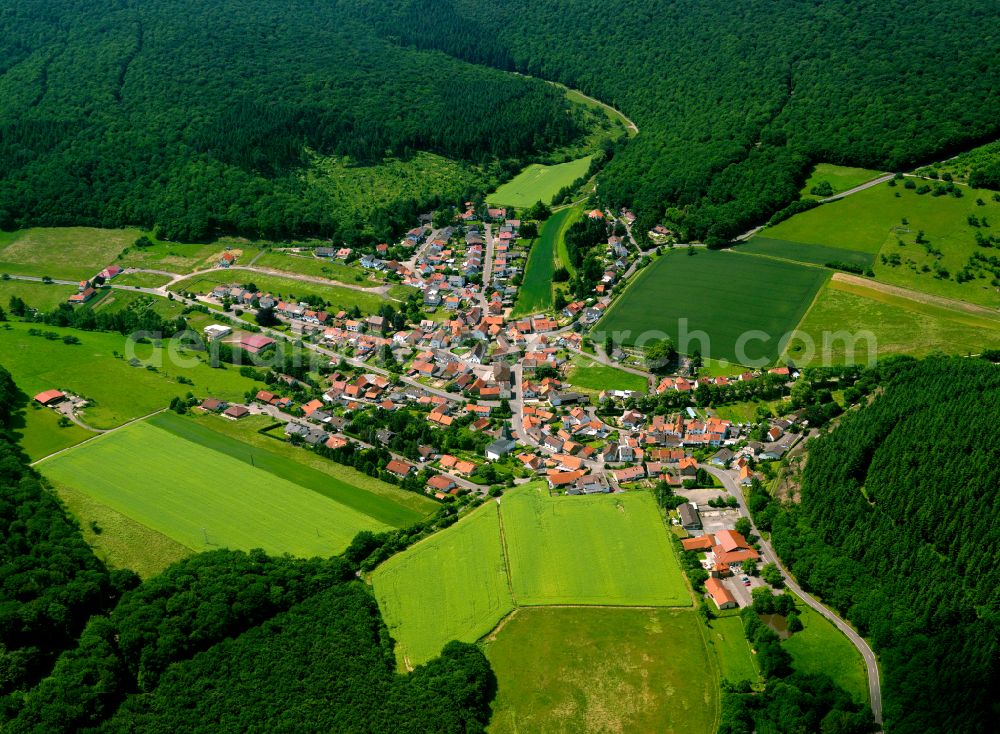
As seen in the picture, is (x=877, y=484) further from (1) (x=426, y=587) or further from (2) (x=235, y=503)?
(2) (x=235, y=503)

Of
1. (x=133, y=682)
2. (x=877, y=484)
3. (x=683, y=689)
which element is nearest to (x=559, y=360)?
(x=877, y=484)

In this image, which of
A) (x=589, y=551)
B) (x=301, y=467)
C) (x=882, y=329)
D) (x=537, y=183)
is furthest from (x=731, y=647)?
(x=537, y=183)

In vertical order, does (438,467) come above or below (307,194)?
below

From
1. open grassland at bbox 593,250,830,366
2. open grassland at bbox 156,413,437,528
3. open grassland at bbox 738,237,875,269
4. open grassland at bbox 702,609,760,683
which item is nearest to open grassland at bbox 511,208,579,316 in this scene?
open grassland at bbox 593,250,830,366

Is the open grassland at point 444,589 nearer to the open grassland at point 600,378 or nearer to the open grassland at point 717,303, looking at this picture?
the open grassland at point 600,378

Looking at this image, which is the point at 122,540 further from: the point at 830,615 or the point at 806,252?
the point at 806,252

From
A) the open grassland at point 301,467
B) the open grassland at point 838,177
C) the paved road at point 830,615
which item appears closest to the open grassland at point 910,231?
the open grassland at point 838,177
